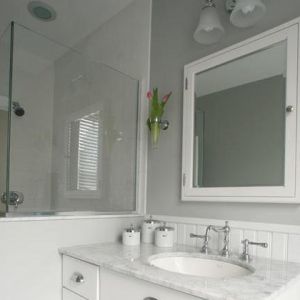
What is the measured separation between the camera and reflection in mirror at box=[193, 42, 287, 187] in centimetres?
127

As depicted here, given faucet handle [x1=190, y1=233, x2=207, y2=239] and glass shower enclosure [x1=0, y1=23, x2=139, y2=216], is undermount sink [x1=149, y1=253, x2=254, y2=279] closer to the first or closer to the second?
faucet handle [x1=190, y1=233, x2=207, y2=239]

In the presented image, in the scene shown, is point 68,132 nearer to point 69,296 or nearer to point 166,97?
point 166,97

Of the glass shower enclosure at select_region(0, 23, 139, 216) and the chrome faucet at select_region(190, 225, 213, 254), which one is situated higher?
the glass shower enclosure at select_region(0, 23, 139, 216)

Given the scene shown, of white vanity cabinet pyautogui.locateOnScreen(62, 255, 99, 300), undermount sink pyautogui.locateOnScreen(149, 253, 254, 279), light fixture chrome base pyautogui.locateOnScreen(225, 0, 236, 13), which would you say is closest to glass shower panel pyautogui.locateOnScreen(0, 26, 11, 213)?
Result: white vanity cabinet pyautogui.locateOnScreen(62, 255, 99, 300)

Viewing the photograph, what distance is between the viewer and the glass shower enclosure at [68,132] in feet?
6.17

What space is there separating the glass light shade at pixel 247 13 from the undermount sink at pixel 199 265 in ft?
3.51

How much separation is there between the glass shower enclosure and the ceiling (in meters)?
0.24

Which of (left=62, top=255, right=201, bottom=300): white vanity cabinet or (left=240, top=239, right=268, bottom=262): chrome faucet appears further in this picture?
(left=240, top=239, right=268, bottom=262): chrome faucet

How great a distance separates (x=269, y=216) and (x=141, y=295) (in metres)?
0.63

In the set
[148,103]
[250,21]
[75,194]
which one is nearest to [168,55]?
[148,103]

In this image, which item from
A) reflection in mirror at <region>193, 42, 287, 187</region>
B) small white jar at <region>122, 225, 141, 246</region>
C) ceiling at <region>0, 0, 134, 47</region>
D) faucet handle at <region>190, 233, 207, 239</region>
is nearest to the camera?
Result: reflection in mirror at <region>193, 42, 287, 187</region>

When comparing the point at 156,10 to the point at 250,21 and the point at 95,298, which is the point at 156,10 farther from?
the point at 95,298

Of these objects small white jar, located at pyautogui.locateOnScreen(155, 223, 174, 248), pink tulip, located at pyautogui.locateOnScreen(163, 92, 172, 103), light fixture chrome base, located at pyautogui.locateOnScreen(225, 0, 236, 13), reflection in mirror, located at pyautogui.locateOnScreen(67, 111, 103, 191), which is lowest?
small white jar, located at pyautogui.locateOnScreen(155, 223, 174, 248)

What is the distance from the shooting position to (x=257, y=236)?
1257mm
